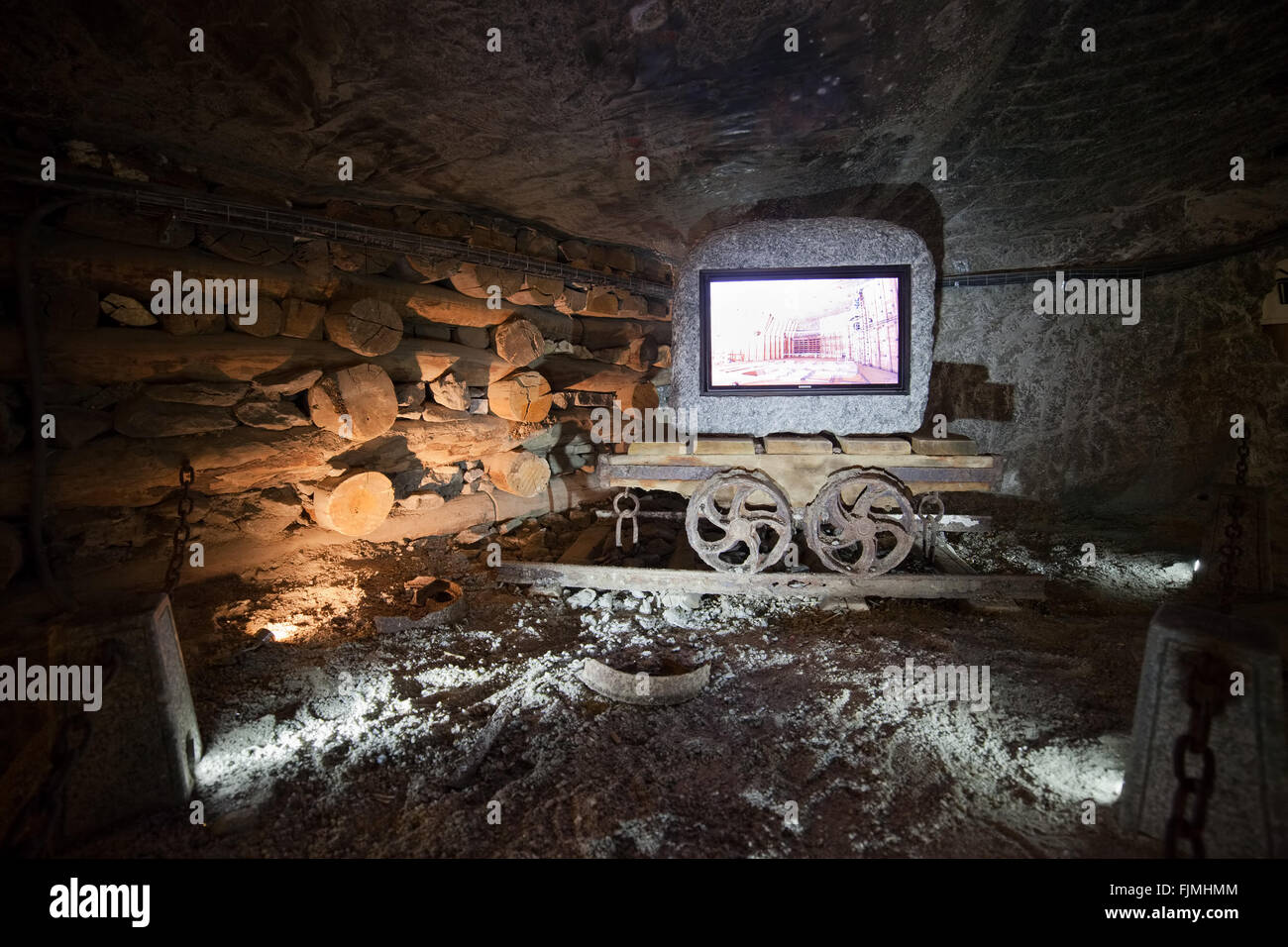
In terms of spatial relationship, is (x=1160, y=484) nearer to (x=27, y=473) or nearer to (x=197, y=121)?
(x=197, y=121)

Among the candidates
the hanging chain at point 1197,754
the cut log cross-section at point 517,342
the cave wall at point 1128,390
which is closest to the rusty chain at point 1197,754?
the hanging chain at point 1197,754

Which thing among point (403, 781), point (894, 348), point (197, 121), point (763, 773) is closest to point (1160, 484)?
point (894, 348)

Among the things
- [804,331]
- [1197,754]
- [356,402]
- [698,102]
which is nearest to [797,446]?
[804,331]

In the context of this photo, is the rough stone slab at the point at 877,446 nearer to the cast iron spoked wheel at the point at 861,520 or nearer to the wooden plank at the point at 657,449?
the cast iron spoked wheel at the point at 861,520

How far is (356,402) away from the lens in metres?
4.69

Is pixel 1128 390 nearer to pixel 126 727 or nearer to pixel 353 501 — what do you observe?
pixel 353 501

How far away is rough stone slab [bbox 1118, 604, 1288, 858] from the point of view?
1.78 m

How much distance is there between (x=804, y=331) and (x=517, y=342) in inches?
116

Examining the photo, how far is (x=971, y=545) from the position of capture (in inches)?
224

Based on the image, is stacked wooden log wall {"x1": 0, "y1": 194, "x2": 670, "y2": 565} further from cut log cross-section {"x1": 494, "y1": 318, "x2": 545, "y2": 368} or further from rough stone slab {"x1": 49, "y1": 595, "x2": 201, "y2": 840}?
rough stone slab {"x1": 49, "y1": 595, "x2": 201, "y2": 840}

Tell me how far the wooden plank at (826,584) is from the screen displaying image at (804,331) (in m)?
1.48

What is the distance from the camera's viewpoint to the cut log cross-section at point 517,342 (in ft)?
19.1

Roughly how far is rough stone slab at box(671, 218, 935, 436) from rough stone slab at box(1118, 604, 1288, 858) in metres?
2.69

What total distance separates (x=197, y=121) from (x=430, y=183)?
1.53 metres
